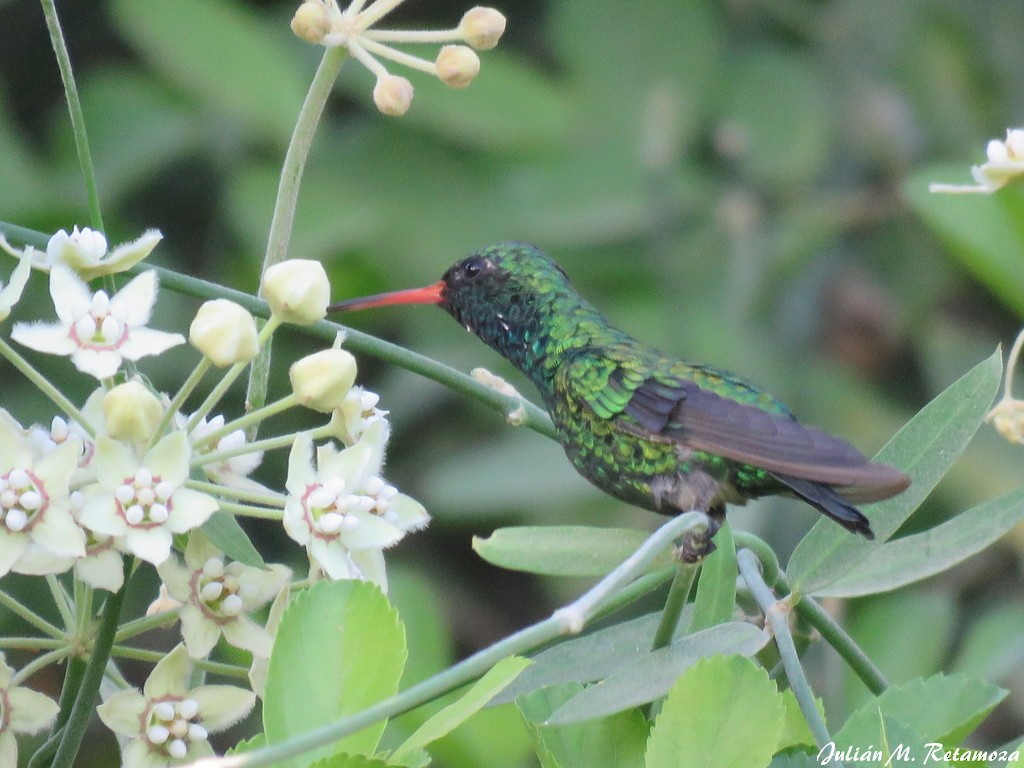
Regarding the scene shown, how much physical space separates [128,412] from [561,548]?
1.39 feet

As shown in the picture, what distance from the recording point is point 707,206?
337cm

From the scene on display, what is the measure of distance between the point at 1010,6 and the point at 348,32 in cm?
286

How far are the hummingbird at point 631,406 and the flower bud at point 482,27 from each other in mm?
365

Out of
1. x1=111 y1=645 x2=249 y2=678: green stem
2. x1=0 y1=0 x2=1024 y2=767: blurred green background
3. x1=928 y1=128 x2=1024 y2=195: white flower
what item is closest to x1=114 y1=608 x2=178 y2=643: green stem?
x1=111 y1=645 x2=249 y2=678: green stem

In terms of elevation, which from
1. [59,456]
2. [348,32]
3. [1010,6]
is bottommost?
[59,456]

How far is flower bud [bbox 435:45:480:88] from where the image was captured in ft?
4.03

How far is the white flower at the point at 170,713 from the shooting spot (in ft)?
3.42

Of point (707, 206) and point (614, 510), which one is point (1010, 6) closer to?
point (707, 206)

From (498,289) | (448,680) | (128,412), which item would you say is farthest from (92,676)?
(498,289)

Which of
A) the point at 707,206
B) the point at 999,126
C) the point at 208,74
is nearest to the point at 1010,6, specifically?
the point at 999,126

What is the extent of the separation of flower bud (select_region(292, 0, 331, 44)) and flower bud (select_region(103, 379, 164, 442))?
0.36 metres

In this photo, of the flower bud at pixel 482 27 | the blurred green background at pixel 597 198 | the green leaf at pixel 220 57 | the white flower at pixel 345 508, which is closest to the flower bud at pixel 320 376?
the white flower at pixel 345 508

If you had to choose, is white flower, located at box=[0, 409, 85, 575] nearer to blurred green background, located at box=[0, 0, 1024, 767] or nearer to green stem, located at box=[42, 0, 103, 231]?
green stem, located at box=[42, 0, 103, 231]

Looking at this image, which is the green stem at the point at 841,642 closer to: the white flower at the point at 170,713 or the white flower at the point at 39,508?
the white flower at the point at 170,713
